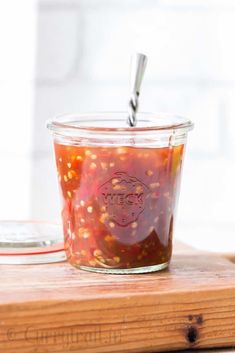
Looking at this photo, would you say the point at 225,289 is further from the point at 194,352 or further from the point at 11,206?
the point at 11,206

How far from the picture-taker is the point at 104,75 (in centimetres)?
146

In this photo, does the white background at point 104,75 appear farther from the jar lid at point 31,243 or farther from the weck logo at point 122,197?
the weck logo at point 122,197

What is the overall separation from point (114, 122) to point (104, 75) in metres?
0.57

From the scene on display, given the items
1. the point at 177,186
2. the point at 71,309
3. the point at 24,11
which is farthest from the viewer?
the point at 24,11

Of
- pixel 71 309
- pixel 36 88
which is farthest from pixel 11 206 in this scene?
pixel 71 309

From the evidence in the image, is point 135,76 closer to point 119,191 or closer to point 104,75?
point 119,191

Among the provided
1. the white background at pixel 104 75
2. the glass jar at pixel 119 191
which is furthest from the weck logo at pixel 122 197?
the white background at pixel 104 75

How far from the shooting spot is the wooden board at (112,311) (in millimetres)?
714

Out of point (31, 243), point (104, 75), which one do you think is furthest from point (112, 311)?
point (104, 75)

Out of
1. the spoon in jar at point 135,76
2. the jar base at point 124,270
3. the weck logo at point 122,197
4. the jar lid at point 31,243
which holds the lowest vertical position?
the jar lid at point 31,243

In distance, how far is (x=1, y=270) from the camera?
812 millimetres

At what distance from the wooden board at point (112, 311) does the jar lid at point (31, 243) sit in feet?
0.12

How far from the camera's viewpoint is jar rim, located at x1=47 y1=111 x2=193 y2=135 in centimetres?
80

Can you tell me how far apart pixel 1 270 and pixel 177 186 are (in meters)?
0.18
